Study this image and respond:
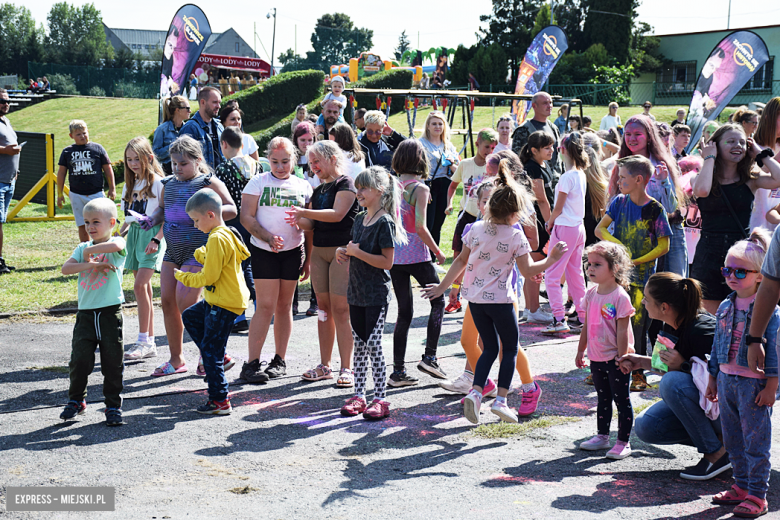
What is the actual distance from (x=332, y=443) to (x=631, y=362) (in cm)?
190

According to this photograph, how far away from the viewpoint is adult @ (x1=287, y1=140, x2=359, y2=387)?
555 centimetres

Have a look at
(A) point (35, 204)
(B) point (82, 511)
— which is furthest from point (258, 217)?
(A) point (35, 204)

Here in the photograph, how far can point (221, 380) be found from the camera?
16.3ft

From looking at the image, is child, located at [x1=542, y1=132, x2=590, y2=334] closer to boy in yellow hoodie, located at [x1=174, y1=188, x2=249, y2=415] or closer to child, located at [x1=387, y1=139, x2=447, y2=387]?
child, located at [x1=387, y1=139, x2=447, y2=387]

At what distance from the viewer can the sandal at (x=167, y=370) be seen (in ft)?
19.5

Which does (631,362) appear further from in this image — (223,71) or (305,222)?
(223,71)

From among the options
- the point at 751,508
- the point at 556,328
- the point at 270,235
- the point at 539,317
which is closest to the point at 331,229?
the point at 270,235

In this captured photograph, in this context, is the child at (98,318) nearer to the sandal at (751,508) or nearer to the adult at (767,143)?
the sandal at (751,508)

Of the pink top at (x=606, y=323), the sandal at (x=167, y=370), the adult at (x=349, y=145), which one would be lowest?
the sandal at (x=167, y=370)

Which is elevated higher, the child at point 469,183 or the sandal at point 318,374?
the child at point 469,183

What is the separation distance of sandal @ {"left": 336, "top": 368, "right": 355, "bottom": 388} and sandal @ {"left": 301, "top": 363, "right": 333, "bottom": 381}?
0.59ft

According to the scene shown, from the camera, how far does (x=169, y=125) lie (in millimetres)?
7977

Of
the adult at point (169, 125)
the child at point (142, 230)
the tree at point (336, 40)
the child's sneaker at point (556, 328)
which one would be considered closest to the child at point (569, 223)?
the child's sneaker at point (556, 328)

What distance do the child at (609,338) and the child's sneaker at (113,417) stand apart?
298 centimetres
